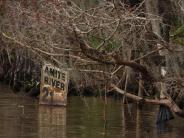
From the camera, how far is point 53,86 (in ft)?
93.6

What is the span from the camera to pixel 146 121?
24.6 m

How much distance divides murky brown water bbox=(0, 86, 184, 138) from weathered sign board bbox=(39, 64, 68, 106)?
1.66ft

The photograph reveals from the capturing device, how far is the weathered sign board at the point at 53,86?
2817 cm

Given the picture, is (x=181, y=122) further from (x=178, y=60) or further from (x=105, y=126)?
(x=178, y=60)

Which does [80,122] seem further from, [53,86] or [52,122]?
[53,86]

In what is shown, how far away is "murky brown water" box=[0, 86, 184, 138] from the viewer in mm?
20203

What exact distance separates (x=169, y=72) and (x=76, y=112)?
8.37 meters

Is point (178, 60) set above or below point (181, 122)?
above

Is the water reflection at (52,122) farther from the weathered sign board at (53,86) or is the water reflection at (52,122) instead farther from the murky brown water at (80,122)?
the weathered sign board at (53,86)

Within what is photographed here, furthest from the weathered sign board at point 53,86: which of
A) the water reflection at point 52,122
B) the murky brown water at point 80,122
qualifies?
the water reflection at point 52,122

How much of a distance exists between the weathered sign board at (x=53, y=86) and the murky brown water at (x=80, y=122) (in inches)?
19.9

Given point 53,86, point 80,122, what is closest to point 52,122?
point 80,122

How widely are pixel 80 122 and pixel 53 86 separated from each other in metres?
5.71

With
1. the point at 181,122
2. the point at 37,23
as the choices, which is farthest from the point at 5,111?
the point at 37,23
